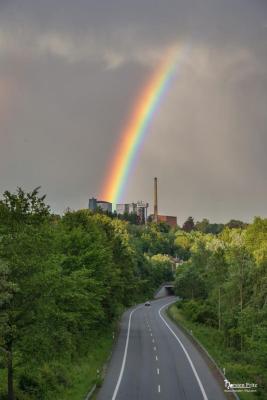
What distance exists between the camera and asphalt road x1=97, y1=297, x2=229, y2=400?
29891 mm

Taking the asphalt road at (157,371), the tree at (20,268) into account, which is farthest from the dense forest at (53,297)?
the asphalt road at (157,371)

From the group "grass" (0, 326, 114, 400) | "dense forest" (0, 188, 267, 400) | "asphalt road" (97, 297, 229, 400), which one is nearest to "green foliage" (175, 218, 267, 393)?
"dense forest" (0, 188, 267, 400)

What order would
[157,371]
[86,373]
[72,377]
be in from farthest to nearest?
[157,371] → [86,373] → [72,377]

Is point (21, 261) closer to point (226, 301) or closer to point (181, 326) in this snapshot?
point (226, 301)

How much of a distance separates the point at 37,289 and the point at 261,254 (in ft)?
127

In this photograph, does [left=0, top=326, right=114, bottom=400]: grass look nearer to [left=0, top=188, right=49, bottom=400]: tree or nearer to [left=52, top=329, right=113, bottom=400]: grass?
[left=52, top=329, right=113, bottom=400]: grass

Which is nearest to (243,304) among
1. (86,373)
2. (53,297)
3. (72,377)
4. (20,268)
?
(86,373)

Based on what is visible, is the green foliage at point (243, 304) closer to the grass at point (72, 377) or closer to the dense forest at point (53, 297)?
the dense forest at point (53, 297)

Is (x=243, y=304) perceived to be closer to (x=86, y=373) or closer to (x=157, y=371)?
(x=157, y=371)

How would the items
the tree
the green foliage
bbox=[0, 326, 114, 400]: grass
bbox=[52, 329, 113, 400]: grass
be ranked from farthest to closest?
the green foliage < bbox=[52, 329, 113, 400]: grass < bbox=[0, 326, 114, 400]: grass < the tree

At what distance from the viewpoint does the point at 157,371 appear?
37.6 meters

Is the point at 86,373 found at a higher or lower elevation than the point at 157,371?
higher

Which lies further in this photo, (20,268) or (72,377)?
(72,377)

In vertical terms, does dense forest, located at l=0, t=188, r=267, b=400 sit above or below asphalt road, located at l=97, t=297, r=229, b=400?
above
